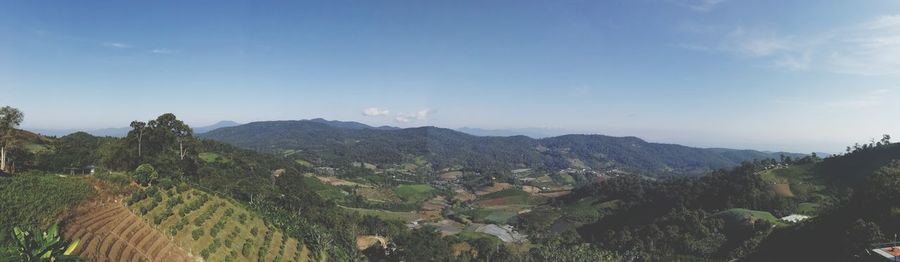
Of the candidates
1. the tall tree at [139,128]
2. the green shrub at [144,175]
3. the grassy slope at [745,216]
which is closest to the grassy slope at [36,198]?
the green shrub at [144,175]

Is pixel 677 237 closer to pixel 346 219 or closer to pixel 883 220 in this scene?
pixel 883 220

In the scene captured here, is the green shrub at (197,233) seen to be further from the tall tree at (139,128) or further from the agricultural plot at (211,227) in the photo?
the tall tree at (139,128)

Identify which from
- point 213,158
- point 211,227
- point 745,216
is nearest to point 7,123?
point 211,227

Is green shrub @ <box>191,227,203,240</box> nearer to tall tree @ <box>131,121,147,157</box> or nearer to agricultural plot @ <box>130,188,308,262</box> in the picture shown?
agricultural plot @ <box>130,188,308,262</box>

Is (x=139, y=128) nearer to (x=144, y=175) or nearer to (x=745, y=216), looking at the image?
(x=144, y=175)

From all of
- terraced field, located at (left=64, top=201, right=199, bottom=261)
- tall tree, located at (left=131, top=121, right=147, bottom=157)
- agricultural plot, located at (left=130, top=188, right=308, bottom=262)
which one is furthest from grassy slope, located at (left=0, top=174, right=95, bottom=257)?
tall tree, located at (left=131, top=121, right=147, bottom=157)

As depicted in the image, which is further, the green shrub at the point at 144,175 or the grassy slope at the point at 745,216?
the grassy slope at the point at 745,216

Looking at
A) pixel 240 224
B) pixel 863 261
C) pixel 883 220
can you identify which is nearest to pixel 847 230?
→ pixel 883 220
